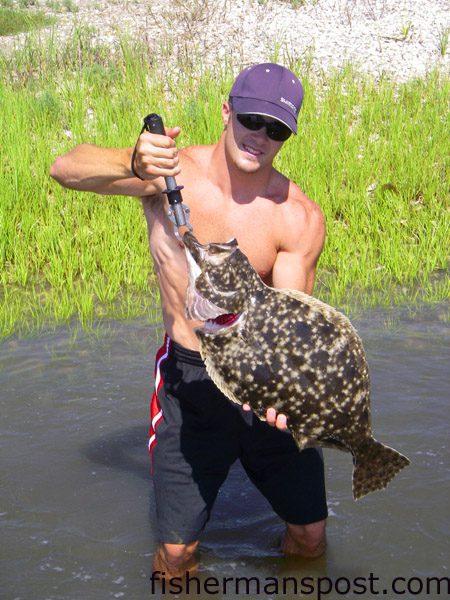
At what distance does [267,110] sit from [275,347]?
1.01 metres

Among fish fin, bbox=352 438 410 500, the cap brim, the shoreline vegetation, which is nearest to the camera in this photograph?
fish fin, bbox=352 438 410 500

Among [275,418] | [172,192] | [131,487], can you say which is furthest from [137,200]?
[275,418]

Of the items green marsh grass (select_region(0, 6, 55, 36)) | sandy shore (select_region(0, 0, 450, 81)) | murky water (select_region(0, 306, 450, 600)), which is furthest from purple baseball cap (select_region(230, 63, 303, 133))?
green marsh grass (select_region(0, 6, 55, 36))

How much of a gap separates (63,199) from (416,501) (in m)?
4.65

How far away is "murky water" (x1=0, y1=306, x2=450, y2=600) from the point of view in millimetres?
4438

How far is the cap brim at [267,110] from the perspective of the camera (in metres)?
3.83

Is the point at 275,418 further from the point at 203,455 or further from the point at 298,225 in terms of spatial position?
the point at 298,225

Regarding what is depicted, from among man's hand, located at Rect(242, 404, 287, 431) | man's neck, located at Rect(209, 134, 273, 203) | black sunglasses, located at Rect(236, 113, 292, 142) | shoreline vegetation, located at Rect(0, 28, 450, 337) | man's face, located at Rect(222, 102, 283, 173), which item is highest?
black sunglasses, located at Rect(236, 113, 292, 142)

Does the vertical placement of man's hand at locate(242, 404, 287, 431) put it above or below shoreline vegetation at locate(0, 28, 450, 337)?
above

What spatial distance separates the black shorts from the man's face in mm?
842

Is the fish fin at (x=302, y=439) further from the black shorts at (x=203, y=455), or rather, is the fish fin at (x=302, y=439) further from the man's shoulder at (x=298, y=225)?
the man's shoulder at (x=298, y=225)

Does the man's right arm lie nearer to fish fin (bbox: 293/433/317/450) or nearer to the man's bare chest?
the man's bare chest

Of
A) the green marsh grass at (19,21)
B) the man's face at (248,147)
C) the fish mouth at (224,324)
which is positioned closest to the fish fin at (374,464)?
the fish mouth at (224,324)

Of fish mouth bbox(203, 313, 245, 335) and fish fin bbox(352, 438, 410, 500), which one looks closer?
fish mouth bbox(203, 313, 245, 335)
